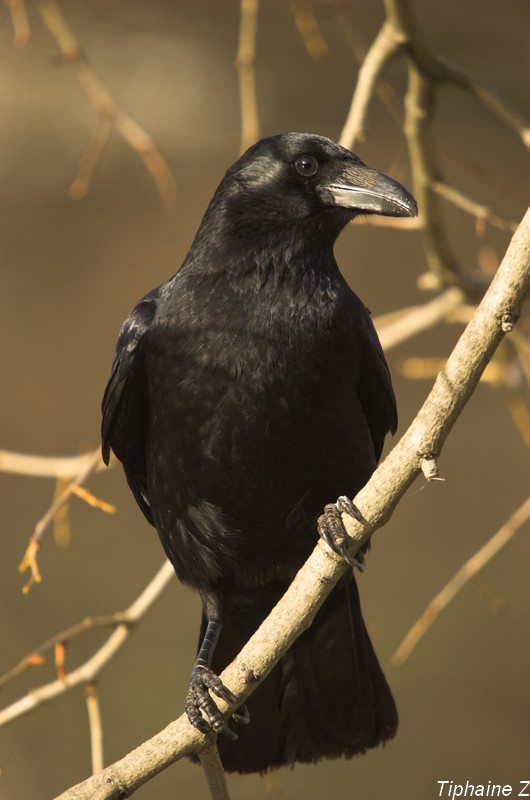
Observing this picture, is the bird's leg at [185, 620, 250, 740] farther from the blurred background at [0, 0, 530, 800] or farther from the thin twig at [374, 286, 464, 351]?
the blurred background at [0, 0, 530, 800]

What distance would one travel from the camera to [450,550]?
7.60 meters

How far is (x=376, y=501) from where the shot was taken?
241 cm

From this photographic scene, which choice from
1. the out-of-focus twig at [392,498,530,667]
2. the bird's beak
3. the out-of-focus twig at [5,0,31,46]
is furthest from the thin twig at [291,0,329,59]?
the out-of-focus twig at [392,498,530,667]

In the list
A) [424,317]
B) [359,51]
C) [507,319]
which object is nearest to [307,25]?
[359,51]

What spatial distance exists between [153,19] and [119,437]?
4774mm

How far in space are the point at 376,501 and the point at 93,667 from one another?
3.80 feet

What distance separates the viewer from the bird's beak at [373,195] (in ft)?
9.66

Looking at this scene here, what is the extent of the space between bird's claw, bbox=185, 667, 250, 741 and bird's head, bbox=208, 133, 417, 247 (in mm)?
1218

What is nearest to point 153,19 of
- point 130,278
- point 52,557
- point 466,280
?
point 130,278

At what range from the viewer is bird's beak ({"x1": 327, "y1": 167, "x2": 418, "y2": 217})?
294cm

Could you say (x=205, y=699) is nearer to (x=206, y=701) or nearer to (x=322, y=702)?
(x=206, y=701)

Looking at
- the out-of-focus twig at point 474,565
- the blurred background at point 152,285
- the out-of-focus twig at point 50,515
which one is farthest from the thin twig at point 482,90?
the blurred background at point 152,285

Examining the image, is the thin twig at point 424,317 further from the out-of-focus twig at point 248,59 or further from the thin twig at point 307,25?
the thin twig at point 307,25

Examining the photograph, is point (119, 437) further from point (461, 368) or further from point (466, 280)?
point (461, 368)
